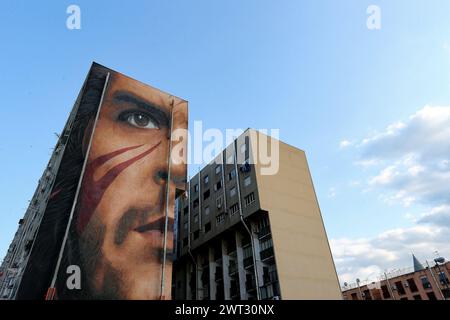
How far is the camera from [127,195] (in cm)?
2550

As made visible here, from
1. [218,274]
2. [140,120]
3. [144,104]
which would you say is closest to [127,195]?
[140,120]

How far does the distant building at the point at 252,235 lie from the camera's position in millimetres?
34844

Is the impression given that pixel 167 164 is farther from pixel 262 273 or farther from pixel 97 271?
pixel 262 273

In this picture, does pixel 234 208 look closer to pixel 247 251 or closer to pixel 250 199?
pixel 250 199

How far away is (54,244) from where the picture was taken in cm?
2200

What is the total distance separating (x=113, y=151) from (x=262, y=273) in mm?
20280

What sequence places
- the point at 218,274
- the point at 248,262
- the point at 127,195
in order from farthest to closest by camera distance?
the point at 218,274 < the point at 248,262 < the point at 127,195

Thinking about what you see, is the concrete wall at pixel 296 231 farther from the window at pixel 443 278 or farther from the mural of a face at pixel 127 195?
the window at pixel 443 278

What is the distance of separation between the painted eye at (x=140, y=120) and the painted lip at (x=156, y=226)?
9.00 m

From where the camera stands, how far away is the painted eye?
96.7 ft

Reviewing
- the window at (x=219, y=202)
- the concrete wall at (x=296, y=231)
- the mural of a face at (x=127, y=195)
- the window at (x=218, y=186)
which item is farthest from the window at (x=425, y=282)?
the mural of a face at (x=127, y=195)

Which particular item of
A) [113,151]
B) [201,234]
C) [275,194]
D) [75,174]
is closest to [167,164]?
[113,151]

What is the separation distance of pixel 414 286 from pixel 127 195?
61.3m

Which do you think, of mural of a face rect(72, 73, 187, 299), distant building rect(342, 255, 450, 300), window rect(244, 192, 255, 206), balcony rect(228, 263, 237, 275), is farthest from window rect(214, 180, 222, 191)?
distant building rect(342, 255, 450, 300)
